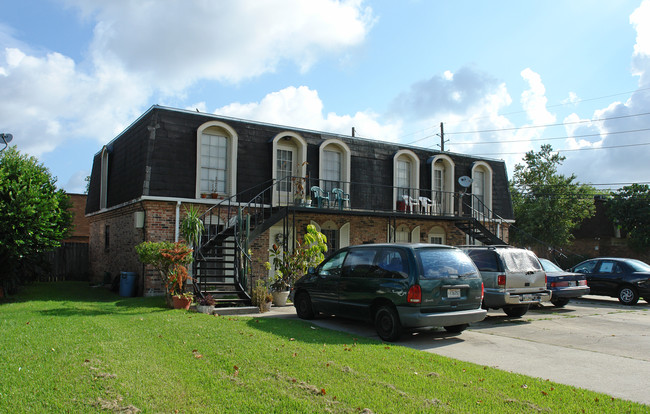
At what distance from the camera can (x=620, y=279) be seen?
15625 millimetres

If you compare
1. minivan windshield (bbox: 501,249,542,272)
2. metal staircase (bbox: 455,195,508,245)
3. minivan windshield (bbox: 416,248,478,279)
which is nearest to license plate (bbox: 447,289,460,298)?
minivan windshield (bbox: 416,248,478,279)

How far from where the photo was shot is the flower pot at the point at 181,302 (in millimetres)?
11625

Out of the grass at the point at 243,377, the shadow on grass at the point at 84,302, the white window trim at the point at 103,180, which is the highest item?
the white window trim at the point at 103,180

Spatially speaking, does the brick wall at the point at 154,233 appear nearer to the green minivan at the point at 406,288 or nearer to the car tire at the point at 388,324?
the green minivan at the point at 406,288

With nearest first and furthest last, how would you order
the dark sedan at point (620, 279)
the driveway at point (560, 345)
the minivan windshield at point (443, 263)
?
the driveway at point (560, 345), the minivan windshield at point (443, 263), the dark sedan at point (620, 279)

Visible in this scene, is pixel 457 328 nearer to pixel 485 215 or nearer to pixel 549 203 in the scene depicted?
pixel 485 215

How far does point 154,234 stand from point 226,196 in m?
2.53

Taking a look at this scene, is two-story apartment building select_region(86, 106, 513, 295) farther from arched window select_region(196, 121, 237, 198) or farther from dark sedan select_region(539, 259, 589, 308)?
dark sedan select_region(539, 259, 589, 308)

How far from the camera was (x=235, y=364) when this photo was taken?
19.7 feet

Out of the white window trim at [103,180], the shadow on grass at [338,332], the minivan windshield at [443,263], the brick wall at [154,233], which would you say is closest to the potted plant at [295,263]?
the shadow on grass at [338,332]

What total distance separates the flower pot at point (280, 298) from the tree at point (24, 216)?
6230 millimetres

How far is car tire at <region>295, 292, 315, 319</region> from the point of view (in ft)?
34.6

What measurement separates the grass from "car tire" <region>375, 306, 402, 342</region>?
1.52 feet

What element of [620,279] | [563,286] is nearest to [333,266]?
[563,286]
